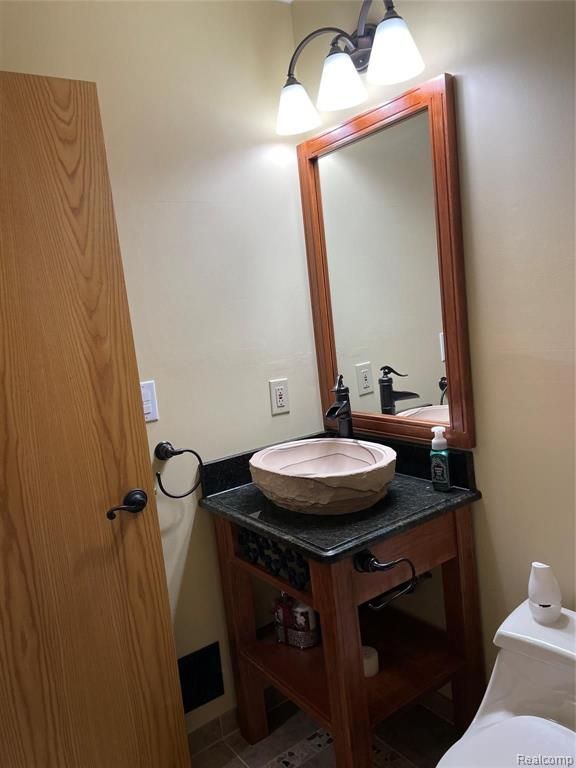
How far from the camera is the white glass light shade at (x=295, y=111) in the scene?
1.71 m

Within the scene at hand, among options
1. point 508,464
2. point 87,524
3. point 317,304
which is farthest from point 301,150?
point 87,524

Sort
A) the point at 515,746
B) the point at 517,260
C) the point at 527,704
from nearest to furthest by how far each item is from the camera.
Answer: the point at 515,746
the point at 527,704
the point at 517,260

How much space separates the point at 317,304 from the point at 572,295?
86 centimetres

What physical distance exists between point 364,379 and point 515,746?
108cm

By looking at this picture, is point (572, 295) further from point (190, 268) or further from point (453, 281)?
point (190, 268)

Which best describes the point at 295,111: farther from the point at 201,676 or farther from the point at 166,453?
the point at 201,676

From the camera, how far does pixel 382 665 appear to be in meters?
1.66

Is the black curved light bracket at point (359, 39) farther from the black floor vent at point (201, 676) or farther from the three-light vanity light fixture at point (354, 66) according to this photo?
the black floor vent at point (201, 676)

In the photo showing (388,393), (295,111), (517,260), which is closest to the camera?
(517,260)

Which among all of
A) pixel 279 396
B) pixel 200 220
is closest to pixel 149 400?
pixel 279 396

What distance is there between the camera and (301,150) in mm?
1904

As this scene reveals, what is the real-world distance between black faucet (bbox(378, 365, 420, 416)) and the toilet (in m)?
0.67

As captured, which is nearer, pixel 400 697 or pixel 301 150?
pixel 400 697

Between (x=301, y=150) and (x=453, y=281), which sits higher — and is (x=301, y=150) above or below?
above
